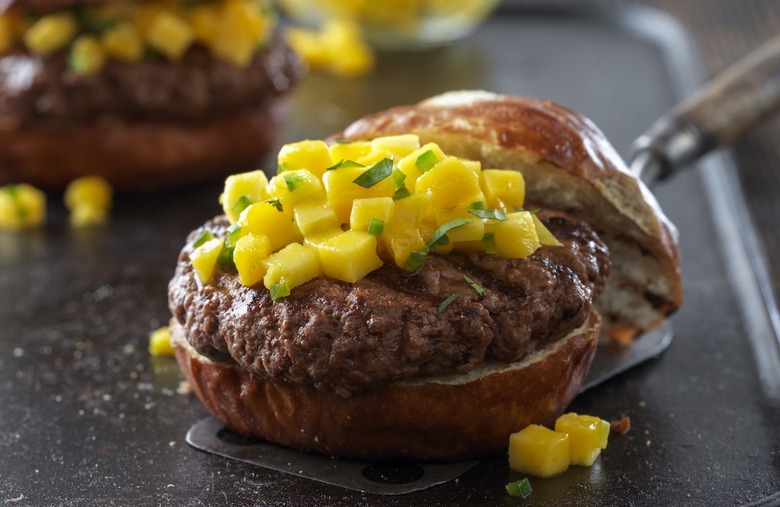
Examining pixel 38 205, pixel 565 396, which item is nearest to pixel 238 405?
pixel 565 396

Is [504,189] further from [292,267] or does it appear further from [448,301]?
[292,267]

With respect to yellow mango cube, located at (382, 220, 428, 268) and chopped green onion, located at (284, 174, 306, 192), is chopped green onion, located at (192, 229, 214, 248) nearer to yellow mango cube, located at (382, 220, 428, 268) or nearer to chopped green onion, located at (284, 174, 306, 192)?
chopped green onion, located at (284, 174, 306, 192)

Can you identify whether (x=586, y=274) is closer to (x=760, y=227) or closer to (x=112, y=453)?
(x=112, y=453)

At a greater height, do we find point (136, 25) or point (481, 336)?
point (481, 336)

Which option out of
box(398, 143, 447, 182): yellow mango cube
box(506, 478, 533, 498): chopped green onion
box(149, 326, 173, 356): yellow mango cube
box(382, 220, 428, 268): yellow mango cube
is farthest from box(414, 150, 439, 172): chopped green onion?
box(149, 326, 173, 356): yellow mango cube

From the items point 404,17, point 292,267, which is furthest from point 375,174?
point 404,17

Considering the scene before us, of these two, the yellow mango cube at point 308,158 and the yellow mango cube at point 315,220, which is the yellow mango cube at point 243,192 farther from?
the yellow mango cube at point 315,220

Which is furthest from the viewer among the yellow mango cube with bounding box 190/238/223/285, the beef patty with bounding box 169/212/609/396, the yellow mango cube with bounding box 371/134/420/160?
the yellow mango cube with bounding box 371/134/420/160

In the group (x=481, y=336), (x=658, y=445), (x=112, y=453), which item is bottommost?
(x=112, y=453)
